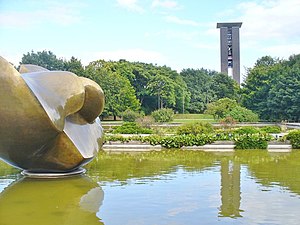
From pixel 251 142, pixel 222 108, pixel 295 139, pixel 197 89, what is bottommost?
pixel 251 142

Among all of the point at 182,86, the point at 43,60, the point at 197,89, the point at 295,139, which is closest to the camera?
the point at 295,139

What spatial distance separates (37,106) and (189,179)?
16.4 feet

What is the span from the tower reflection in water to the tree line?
1121 inches

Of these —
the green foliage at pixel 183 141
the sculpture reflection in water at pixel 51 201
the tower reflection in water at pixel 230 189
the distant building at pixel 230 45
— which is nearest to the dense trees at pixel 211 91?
the distant building at pixel 230 45

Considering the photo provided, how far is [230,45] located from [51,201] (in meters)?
74.9

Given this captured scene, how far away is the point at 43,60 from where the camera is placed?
71.9 meters

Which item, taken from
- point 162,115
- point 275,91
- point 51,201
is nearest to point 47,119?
point 51,201

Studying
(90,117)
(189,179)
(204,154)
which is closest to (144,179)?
(189,179)

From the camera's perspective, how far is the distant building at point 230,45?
8006cm

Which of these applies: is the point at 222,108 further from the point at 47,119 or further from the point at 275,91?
the point at 47,119

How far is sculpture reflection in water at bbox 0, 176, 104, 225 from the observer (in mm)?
7984

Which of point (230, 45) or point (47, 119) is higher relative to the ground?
point (230, 45)

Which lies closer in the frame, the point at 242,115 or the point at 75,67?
the point at 242,115

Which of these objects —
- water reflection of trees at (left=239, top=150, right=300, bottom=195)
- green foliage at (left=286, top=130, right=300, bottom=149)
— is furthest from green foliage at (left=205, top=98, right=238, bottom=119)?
water reflection of trees at (left=239, top=150, right=300, bottom=195)
